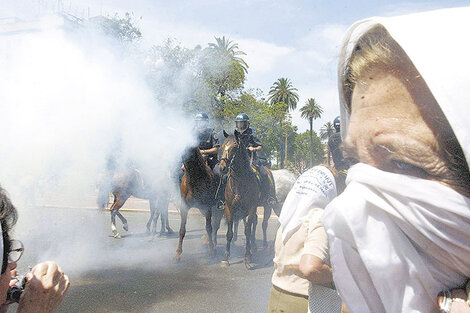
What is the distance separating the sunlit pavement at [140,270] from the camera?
19.2 feet

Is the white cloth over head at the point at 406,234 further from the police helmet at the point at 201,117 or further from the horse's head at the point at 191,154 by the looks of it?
the police helmet at the point at 201,117

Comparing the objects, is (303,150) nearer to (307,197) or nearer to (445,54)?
(307,197)

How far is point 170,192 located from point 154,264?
3.75 metres

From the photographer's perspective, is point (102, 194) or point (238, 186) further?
point (102, 194)

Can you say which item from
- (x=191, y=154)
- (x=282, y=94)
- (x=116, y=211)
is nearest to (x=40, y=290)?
(x=191, y=154)

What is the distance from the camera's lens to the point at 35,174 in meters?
5.86

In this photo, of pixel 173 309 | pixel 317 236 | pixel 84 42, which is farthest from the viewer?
pixel 84 42

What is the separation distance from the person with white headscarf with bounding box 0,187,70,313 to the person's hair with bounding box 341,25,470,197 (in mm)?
1411

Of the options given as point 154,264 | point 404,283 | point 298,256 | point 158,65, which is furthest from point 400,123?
point 158,65

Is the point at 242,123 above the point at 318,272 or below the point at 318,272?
above

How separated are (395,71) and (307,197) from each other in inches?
58.1

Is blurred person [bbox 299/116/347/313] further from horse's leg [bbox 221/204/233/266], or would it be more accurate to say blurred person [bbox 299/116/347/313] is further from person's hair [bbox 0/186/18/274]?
horse's leg [bbox 221/204/233/266]

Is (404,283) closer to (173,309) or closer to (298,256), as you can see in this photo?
(298,256)

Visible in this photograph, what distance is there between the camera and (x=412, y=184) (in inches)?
32.2
